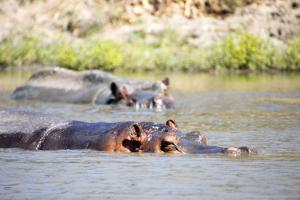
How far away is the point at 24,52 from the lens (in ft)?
114

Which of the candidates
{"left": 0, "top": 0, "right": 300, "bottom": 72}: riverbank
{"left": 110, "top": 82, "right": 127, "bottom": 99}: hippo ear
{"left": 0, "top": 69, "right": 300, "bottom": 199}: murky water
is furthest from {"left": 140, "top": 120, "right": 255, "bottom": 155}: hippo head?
{"left": 0, "top": 0, "right": 300, "bottom": 72}: riverbank

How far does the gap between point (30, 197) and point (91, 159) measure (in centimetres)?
213

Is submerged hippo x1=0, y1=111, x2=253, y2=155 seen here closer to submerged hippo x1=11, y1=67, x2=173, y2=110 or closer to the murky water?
the murky water

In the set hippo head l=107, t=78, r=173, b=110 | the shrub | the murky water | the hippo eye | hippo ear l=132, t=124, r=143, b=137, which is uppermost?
the shrub

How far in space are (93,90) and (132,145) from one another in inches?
356

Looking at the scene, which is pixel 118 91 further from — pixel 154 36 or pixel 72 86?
pixel 154 36

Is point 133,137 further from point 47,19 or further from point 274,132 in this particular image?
point 47,19

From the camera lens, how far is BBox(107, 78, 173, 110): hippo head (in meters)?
17.6

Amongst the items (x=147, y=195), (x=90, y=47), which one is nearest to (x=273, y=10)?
(x=90, y=47)

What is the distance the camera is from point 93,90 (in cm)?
1955

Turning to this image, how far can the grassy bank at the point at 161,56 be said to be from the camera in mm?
31609

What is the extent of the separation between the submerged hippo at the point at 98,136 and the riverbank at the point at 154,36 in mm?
20045

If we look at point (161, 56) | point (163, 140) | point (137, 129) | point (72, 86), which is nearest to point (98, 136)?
point (137, 129)

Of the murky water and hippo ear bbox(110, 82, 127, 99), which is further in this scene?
hippo ear bbox(110, 82, 127, 99)
